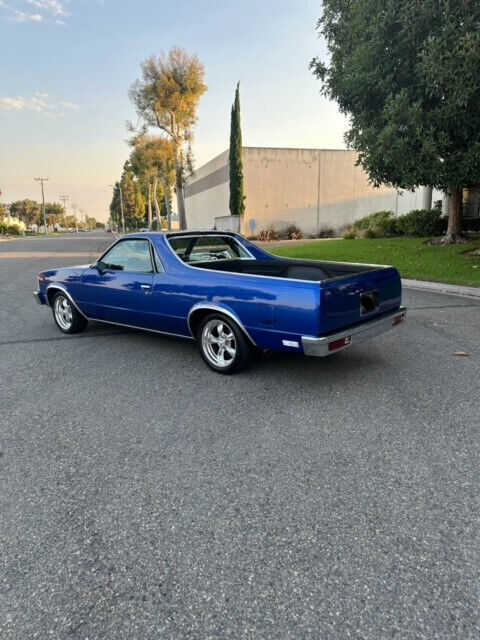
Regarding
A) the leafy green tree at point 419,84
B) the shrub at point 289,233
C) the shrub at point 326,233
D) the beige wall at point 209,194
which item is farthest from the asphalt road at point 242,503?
the beige wall at point 209,194

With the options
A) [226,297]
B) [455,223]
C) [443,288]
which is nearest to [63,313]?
[226,297]

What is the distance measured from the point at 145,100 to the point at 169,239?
3632 cm

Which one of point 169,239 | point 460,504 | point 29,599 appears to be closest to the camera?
point 29,599

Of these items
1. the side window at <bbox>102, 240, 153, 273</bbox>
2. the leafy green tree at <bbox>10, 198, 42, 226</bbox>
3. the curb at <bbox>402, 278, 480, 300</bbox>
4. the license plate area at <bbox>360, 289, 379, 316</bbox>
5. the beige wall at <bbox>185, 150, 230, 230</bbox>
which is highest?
the leafy green tree at <bbox>10, 198, 42, 226</bbox>

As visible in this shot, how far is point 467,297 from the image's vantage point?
9.55 meters

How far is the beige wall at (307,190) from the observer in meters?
32.1

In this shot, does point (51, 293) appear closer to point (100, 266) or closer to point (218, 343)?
point (100, 266)

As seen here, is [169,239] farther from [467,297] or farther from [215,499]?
[467,297]

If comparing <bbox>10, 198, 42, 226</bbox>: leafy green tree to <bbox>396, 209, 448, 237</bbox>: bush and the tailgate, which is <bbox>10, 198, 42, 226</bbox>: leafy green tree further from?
the tailgate

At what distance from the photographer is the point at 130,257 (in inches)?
228

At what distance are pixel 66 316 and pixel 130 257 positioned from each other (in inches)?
69.4

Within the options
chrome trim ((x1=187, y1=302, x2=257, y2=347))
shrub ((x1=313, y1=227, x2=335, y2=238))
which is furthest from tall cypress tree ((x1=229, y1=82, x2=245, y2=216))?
chrome trim ((x1=187, y1=302, x2=257, y2=347))

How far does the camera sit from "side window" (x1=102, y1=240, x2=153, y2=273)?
18.3ft

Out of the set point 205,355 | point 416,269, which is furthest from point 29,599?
point 416,269
